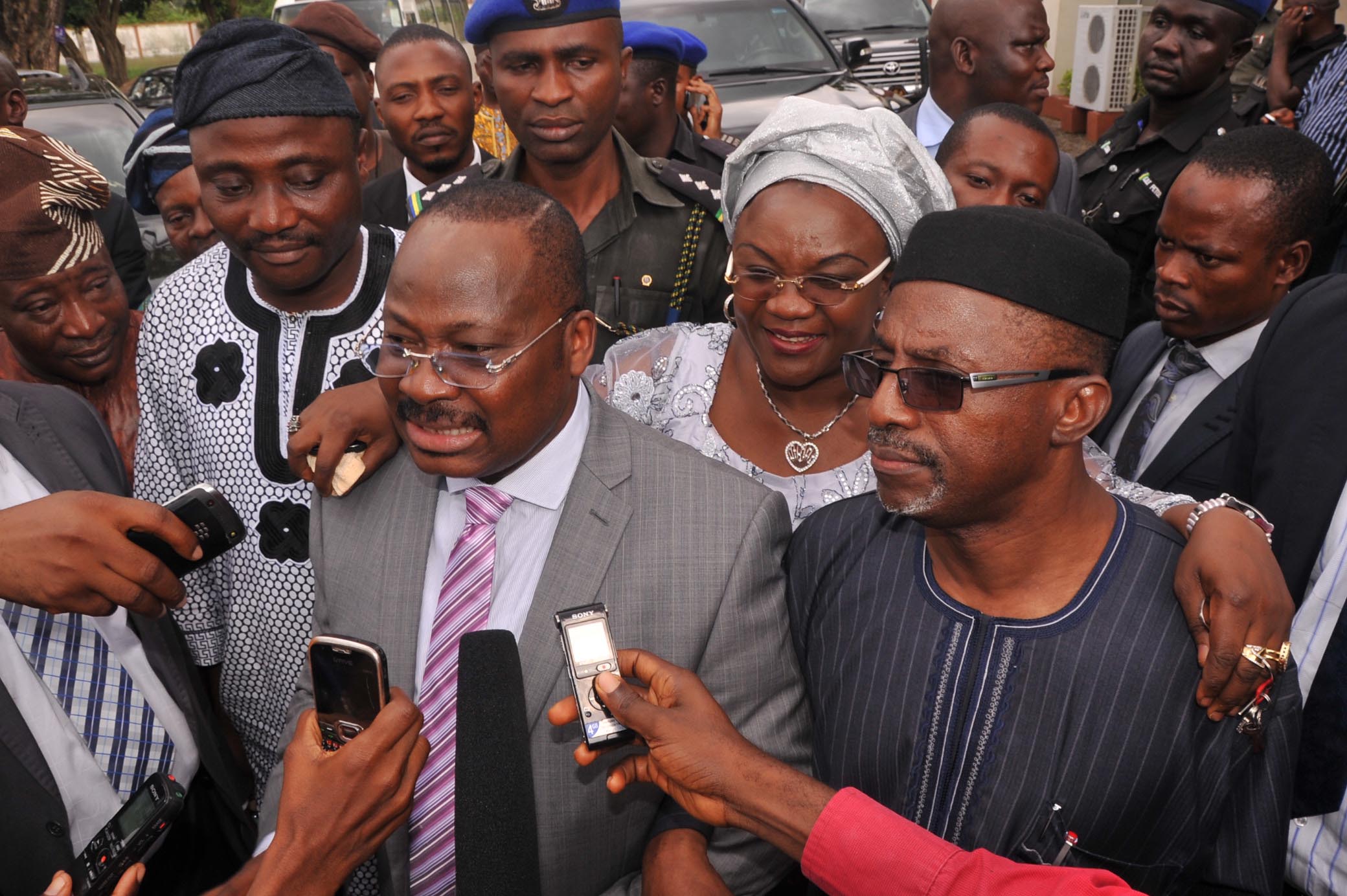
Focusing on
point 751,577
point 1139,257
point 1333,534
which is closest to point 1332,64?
point 1139,257

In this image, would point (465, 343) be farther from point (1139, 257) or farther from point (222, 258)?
point (1139, 257)

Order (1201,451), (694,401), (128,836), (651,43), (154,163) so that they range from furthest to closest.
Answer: (651,43), (154,163), (1201,451), (694,401), (128,836)

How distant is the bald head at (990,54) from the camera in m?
5.76

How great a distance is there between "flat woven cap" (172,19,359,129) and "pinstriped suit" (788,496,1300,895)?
2026 mm

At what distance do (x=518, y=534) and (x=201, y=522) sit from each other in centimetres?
68

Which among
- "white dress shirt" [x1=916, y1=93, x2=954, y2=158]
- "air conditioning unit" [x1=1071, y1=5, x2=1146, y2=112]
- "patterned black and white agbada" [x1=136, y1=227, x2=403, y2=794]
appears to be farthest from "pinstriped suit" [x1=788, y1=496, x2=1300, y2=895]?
"air conditioning unit" [x1=1071, y1=5, x2=1146, y2=112]

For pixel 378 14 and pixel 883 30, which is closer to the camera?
pixel 883 30

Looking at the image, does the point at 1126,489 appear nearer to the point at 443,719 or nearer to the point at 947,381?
the point at 947,381

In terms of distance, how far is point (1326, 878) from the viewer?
2.67 m

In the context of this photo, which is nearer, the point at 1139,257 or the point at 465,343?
the point at 465,343

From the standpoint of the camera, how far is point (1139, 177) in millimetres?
5699

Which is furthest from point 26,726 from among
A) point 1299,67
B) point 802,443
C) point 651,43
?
point 1299,67

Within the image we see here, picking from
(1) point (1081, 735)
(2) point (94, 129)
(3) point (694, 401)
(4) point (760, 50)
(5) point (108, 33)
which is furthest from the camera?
(5) point (108, 33)

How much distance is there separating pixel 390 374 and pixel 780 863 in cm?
138
